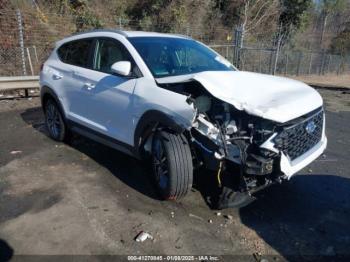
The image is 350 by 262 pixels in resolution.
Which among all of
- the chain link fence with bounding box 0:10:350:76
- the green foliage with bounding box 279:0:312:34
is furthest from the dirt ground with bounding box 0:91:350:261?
the green foliage with bounding box 279:0:312:34

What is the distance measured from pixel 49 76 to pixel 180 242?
391 cm

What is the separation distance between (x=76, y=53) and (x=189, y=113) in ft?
9.05

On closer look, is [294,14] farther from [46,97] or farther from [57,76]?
[57,76]

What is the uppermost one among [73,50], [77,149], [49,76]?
[73,50]

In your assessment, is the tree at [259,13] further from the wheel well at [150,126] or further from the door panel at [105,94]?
the wheel well at [150,126]

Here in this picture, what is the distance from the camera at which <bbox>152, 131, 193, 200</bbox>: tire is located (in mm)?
3777

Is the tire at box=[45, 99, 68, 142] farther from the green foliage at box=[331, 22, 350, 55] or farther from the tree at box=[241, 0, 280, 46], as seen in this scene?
the green foliage at box=[331, 22, 350, 55]

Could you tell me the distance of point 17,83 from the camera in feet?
31.2

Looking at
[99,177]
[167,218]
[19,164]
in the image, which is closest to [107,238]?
[167,218]

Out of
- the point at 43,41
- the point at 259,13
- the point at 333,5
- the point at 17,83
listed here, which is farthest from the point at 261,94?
the point at 333,5

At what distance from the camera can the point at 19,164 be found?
536 cm

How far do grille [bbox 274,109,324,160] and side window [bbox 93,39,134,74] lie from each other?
2097 millimetres

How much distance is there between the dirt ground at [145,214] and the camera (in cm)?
337

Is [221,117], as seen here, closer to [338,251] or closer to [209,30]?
[338,251]
